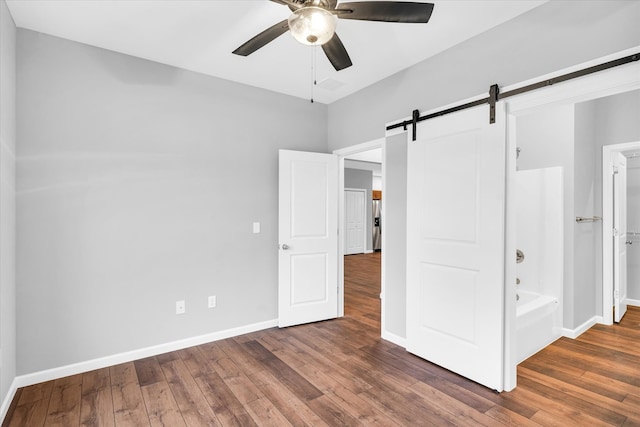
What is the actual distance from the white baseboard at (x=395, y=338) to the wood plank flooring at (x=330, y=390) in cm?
7

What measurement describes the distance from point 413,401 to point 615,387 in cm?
156

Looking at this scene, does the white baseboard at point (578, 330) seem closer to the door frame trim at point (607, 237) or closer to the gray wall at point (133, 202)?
the door frame trim at point (607, 237)

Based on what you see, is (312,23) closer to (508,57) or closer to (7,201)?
(508,57)

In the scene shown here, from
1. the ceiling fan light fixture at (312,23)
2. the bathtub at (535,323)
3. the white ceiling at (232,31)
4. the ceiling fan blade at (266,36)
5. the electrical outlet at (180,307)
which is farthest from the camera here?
the electrical outlet at (180,307)

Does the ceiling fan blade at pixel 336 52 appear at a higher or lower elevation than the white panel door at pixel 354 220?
higher

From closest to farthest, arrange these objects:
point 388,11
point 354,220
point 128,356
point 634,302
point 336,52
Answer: point 388,11
point 336,52
point 128,356
point 634,302
point 354,220

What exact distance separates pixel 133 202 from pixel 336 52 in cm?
223

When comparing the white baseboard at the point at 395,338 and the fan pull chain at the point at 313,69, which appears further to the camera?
the white baseboard at the point at 395,338

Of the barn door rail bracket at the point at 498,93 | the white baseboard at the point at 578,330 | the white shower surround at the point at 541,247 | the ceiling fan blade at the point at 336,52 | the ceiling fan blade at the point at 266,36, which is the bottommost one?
the white baseboard at the point at 578,330

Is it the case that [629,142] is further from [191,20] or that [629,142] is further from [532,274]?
[191,20]

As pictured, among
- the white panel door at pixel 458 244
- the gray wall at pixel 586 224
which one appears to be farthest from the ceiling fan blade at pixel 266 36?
the gray wall at pixel 586 224

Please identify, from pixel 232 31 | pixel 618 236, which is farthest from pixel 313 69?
pixel 618 236

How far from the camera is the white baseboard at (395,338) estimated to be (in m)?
3.19

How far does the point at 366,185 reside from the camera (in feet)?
33.9
